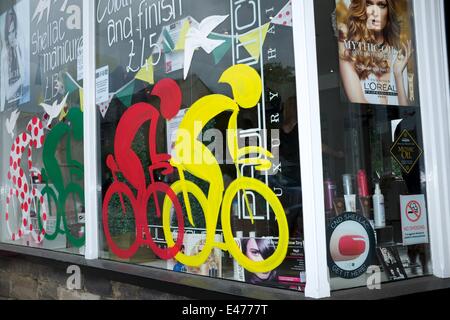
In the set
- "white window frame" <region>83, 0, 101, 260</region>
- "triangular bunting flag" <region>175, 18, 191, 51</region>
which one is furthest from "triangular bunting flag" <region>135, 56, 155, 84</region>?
"white window frame" <region>83, 0, 101, 260</region>

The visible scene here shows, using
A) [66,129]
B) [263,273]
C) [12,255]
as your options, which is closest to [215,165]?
Result: [263,273]

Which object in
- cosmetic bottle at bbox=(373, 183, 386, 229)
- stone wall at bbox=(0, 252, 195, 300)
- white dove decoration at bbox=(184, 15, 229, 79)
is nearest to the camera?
cosmetic bottle at bbox=(373, 183, 386, 229)

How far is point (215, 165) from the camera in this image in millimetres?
3092

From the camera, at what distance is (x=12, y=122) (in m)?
5.24

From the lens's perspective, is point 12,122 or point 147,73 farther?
point 12,122

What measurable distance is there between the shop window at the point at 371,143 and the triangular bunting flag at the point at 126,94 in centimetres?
163

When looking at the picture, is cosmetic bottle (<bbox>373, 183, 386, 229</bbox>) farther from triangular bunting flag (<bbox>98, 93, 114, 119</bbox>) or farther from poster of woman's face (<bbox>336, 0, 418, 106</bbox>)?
triangular bunting flag (<bbox>98, 93, 114, 119</bbox>)

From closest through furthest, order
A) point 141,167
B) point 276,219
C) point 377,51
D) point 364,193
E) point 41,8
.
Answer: point 276,219, point 364,193, point 377,51, point 141,167, point 41,8

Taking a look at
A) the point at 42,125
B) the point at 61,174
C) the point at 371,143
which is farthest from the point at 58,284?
the point at 371,143

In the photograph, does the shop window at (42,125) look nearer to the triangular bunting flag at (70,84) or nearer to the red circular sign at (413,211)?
the triangular bunting flag at (70,84)

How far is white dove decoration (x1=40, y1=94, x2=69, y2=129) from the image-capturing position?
4.48 metres

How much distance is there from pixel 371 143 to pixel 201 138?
3.47 ft

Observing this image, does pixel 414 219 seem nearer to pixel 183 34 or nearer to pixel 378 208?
pixel 378 208

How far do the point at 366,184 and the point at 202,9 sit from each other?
1.55 metres
